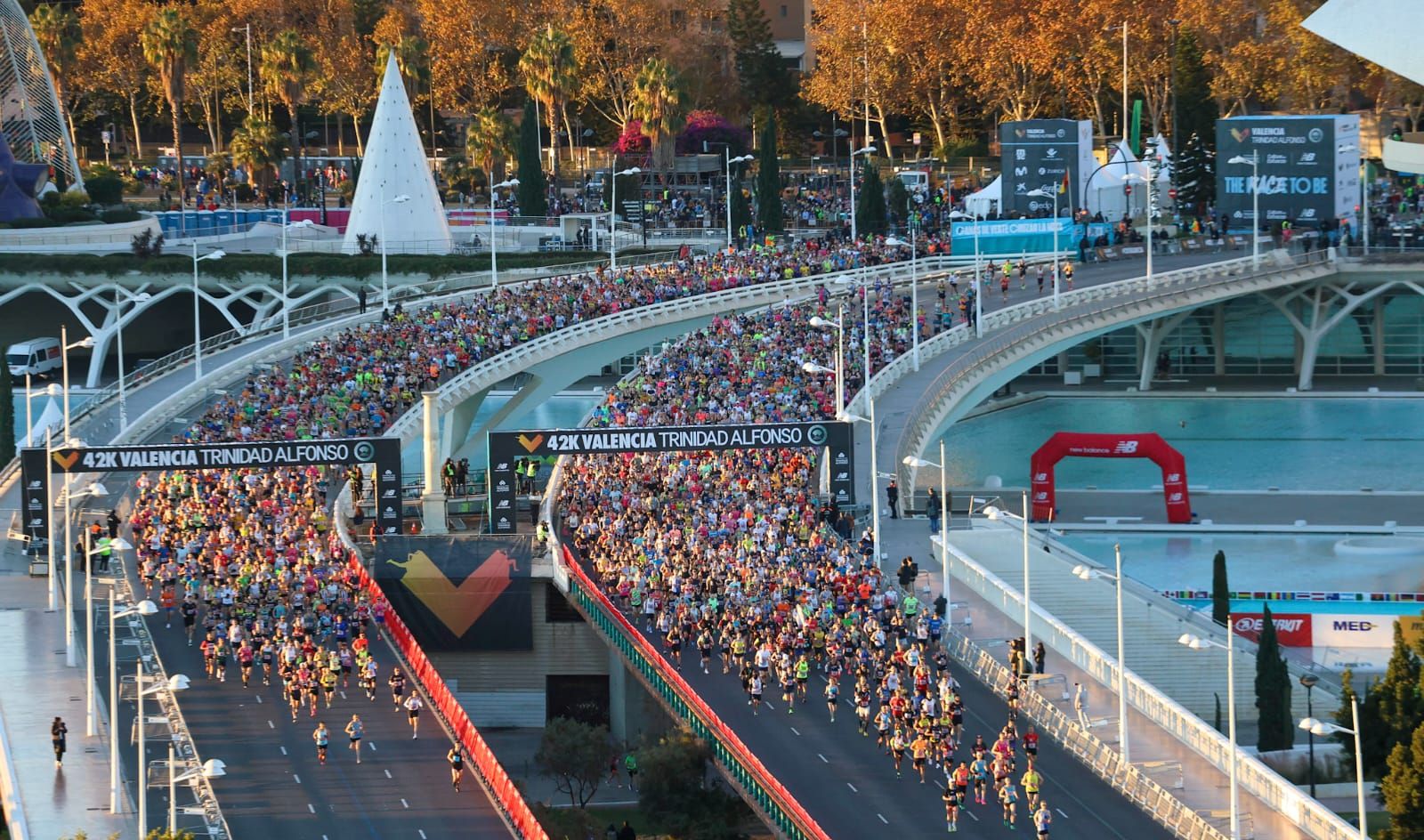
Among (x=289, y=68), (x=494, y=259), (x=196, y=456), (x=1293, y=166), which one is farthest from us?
(x=289, y=68)

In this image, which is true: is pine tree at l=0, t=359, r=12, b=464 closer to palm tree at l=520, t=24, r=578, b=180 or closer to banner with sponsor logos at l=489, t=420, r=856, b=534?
banner with sponsor logos at l=489, t=420, r=856, b=534

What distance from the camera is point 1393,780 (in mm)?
34062

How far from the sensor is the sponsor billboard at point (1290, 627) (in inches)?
1935

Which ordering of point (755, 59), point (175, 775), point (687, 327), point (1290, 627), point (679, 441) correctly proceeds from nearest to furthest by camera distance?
point (175, 775) → point (1290, 627) → point (679, 441) → point (687, 327) → point (755, 59)

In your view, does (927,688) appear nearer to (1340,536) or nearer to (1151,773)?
(1151,773)

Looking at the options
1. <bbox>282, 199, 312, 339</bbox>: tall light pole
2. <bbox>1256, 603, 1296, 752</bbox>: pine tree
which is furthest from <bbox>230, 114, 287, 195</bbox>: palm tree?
<bbox>1256, 603, 1296, 752</bbox>: pine tree

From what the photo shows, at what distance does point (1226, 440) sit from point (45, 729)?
42361mm

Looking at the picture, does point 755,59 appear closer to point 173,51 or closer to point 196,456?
point 173,51

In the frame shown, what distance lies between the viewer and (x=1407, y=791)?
33719 millimetres

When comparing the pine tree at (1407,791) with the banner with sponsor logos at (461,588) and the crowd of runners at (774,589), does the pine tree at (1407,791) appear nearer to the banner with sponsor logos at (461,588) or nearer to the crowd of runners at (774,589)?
the crowd of runners at (774,589)

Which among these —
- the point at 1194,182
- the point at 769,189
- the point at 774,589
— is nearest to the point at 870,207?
the point at 769,189

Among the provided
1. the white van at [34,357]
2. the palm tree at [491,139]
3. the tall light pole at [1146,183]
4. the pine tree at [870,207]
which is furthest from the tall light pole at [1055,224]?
the white van at [34,357]

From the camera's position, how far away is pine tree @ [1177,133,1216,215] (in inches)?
3516

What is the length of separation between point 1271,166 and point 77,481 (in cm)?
4071
